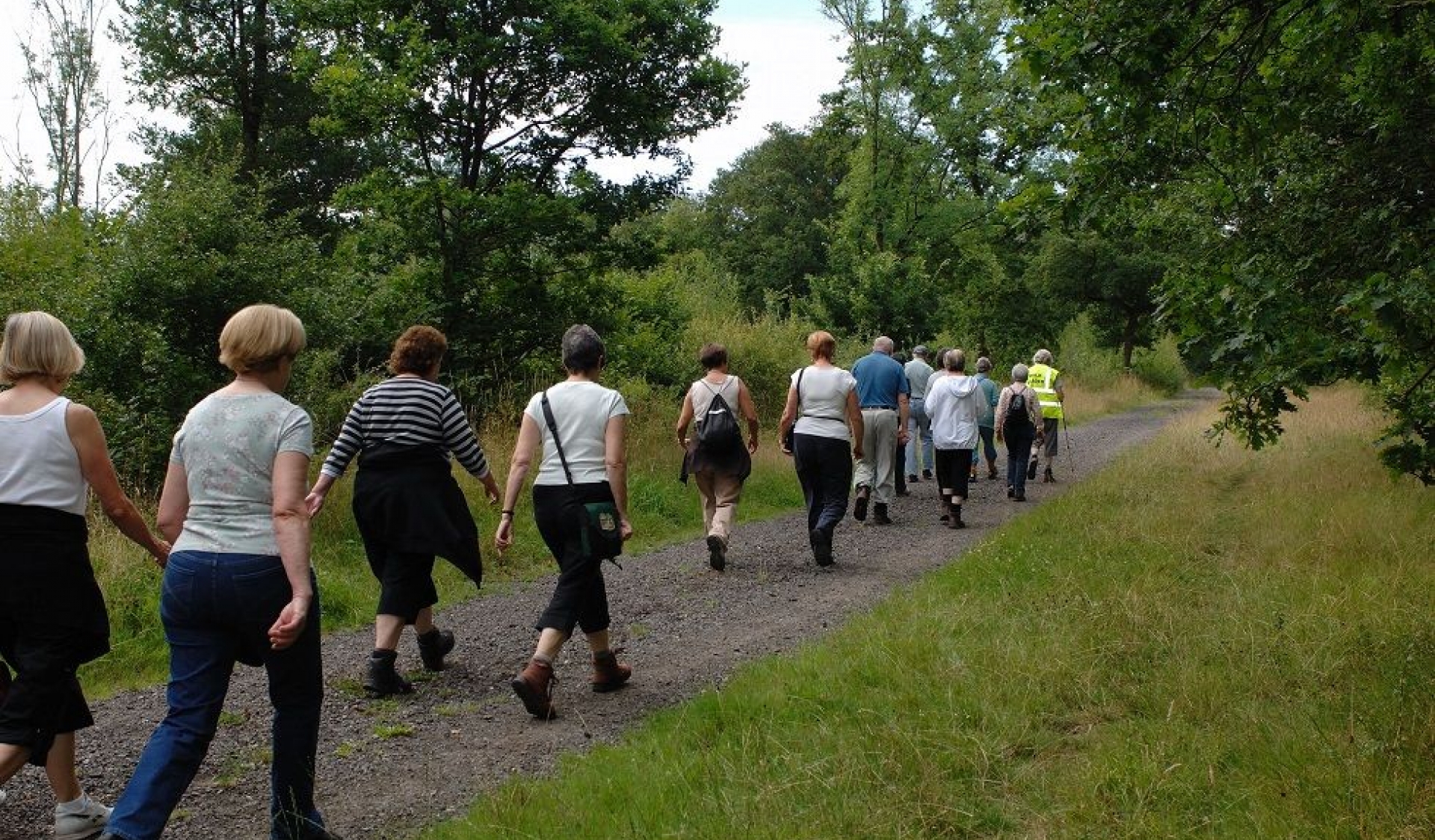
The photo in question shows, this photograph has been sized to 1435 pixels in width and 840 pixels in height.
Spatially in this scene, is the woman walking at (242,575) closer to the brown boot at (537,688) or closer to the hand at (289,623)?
the hand at (289,623)

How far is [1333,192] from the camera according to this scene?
758cm

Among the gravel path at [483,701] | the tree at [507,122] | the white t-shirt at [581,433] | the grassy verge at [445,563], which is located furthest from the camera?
the tree at [507,122]

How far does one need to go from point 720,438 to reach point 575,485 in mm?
3811

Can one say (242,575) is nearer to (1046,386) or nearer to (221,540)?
(221,540)

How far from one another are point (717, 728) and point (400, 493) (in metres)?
2.24

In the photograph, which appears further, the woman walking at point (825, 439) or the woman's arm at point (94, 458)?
the woman walking at point (825, 439)

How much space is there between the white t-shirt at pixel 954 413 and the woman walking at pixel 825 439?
101 inches

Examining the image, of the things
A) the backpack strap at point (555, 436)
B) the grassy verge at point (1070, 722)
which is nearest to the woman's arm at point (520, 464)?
the backpack strap at point (555, 436)

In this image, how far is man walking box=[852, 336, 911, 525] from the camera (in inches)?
468

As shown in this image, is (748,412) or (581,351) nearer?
(581,351)

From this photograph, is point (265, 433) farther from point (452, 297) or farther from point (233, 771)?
point (452, 297)

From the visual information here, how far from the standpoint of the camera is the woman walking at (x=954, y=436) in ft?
39.9

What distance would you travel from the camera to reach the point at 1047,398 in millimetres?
16250

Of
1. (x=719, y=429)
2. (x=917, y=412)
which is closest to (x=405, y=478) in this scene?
(x=719, y=429)
